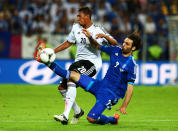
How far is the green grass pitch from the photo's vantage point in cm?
871

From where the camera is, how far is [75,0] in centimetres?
2094

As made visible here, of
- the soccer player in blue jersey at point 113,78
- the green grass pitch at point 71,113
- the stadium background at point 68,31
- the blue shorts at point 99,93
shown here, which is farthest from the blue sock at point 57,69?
the stadium background at point 68,31

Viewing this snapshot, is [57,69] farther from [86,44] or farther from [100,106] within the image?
[86,44]

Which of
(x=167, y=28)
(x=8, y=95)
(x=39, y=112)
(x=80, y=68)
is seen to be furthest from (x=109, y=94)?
(x=167, y=28)

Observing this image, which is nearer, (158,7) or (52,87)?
(52,87)

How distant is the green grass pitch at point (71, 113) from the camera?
28.6 feet

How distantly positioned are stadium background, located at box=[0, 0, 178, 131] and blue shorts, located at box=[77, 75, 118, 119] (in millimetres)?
8465

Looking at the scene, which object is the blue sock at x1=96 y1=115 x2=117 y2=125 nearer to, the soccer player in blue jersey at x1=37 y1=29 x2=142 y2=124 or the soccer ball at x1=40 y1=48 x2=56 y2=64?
the soccer player in blue jersey at x1=37 y1=29 x2=142 y2=124

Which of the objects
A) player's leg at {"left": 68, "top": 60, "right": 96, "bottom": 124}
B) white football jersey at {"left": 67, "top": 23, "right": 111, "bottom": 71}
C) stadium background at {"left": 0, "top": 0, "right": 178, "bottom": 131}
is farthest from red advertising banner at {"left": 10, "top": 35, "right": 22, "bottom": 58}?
player's leg at {"left": 68, "top": 60, "right": 96, "bottom": 124}

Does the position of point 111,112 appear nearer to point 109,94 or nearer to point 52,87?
point 109,94

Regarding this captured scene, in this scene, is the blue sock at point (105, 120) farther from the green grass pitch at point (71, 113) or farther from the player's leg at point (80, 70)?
the player's leg at point (80, 70)

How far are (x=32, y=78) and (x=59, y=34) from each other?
2000 mm

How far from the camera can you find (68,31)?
64.2 ft

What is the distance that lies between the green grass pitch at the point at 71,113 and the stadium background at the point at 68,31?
31 centimetres
